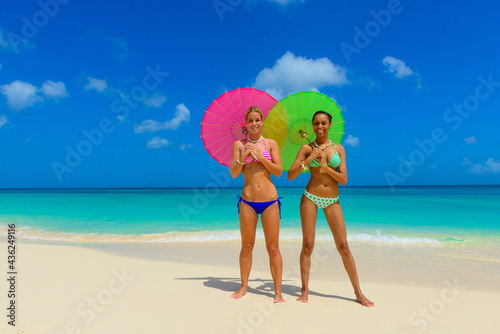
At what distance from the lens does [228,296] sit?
4.42 meters

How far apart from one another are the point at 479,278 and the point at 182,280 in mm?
5306

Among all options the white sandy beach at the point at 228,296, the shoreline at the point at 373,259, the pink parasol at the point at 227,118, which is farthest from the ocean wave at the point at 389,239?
the pink parasol at the point at 227,118

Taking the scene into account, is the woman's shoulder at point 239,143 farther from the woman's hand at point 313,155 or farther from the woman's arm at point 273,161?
the woman's hand at point 313,155

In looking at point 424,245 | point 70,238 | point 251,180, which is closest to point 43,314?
point 251,180

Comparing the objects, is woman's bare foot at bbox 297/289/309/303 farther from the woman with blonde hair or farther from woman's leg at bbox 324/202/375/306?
woman's leg at bbox 324/202/375/306

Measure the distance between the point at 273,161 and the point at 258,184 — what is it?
367 millimetres

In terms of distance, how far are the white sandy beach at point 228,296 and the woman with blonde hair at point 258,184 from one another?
2.08 feet

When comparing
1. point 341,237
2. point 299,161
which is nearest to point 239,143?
point 299,161

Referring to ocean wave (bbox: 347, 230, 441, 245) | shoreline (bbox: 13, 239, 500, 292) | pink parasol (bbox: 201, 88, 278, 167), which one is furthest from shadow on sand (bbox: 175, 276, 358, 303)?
ocean wave (bbox: 347, 230, 441, 245)

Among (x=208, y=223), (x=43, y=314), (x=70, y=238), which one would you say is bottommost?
(x=43, y=314)

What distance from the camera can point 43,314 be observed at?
3.62 metres

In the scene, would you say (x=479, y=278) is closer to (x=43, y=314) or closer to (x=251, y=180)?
(x=251, y=180)

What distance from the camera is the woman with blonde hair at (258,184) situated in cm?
420

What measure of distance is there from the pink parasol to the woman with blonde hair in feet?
1.11
